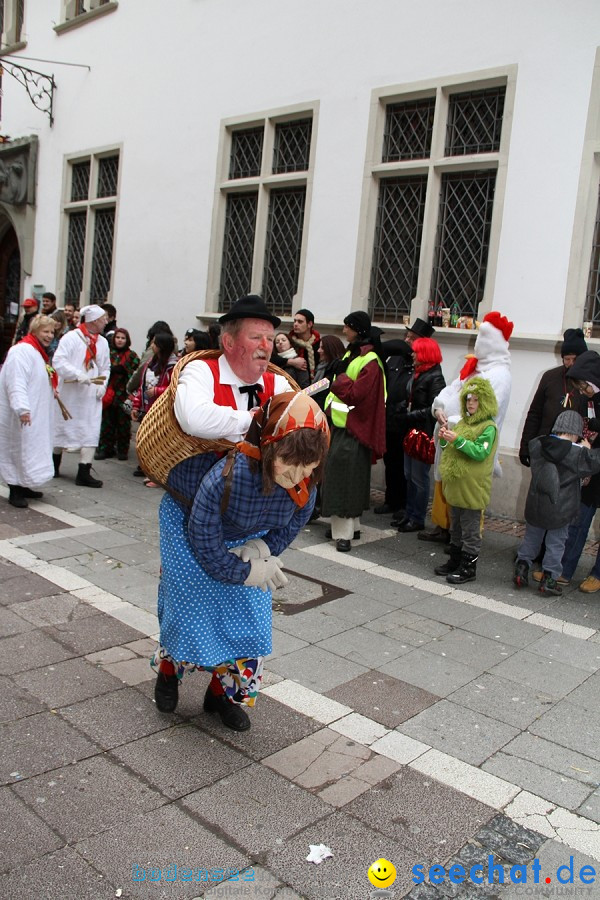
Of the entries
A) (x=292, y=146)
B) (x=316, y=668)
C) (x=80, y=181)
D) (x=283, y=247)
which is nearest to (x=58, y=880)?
(x=316, y=668)

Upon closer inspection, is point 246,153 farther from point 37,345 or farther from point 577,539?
point 577,539

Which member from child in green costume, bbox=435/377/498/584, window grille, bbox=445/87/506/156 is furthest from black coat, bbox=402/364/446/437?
window grille, bbox=445/87/506/156

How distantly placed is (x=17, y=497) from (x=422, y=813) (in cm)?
556

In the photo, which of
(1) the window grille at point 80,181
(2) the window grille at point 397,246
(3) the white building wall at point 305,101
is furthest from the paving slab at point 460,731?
(1) the window grille at point 80,181

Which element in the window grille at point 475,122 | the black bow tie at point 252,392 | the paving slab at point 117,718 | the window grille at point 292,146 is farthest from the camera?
the window grille at point 292,146

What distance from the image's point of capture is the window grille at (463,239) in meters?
8.16

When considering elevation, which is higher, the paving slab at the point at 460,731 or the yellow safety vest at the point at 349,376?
the yellow safety vest at the point at 349,376

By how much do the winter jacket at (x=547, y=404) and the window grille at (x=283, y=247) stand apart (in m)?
4.33

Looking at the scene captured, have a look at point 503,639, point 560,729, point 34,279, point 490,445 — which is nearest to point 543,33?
point 490,445

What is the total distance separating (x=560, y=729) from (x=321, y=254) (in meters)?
6.83

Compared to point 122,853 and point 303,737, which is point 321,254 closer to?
point 303,737

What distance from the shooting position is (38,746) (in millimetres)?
3281

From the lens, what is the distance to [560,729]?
375 centimetres

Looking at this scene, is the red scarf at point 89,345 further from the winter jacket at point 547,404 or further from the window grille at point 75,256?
the window grille at point 75,256
